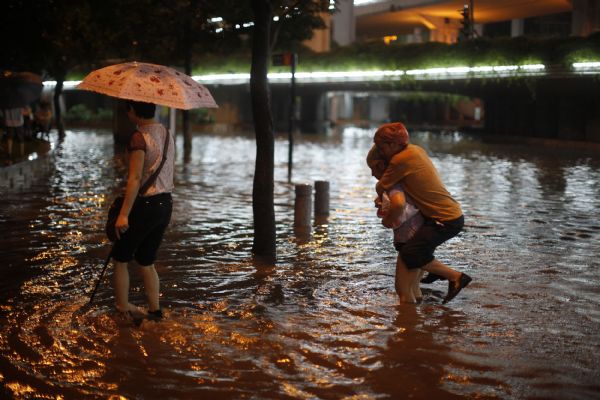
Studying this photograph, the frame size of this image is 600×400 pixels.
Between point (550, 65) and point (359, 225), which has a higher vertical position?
point (550, 65)

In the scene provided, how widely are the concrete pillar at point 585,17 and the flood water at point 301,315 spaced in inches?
1675

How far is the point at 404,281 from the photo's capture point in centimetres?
777

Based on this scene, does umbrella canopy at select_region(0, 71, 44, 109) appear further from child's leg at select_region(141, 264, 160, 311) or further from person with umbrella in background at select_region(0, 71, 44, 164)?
child's leg at select_region(141, 264, 160, 311)

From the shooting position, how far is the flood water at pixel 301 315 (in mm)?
5750

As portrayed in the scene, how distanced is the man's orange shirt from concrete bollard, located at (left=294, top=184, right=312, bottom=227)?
5337mm

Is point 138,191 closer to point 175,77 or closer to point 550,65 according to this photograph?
point 175,77

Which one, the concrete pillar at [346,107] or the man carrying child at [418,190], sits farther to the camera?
the concrete pillar at [346,107]

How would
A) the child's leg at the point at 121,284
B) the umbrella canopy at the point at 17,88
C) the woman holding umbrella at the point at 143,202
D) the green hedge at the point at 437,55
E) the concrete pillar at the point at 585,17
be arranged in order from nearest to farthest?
1. the woman holding umbrella at the point at 143,202
2. the child's leg at the point at 121,284
3. the umbrella canopy at the point at 17,88
4. the green hedge at the point at 437,55
5. the concrete pillar at the point at 585,17

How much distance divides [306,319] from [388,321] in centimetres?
72

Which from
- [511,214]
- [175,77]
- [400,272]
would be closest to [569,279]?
[400,272]

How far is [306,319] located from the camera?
24.2 feet

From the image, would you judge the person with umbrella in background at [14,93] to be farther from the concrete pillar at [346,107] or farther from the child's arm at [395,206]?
the concrete pillar at [346,107]

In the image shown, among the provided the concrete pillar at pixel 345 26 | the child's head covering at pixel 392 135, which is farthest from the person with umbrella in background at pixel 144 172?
the concrete pillar at pixel 345 26

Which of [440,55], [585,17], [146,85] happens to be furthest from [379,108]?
[146,85]
